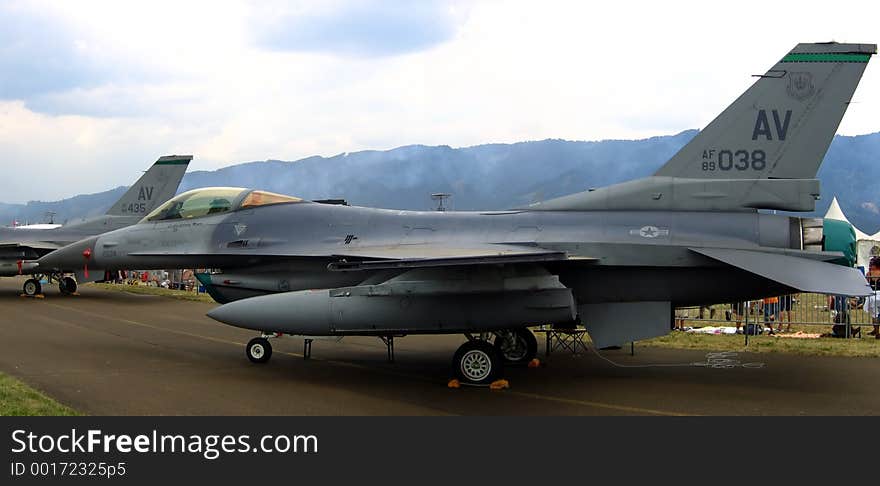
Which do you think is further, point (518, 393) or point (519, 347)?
point (519, 347)

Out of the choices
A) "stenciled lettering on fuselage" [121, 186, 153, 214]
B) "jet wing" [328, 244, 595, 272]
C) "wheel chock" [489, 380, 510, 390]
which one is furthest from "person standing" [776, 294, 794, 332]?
"stenciled lettering on fuselage" [121, 186, 153, 214]

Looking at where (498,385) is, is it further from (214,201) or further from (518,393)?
(214,201)

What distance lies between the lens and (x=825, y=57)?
Answer: 30.9ft

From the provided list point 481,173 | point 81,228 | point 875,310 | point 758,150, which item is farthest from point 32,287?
point 481,173

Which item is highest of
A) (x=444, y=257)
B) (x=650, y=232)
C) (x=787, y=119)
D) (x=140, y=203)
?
(x=140, y=203)

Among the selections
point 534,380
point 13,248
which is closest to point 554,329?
point 534,380

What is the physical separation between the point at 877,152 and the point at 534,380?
160260 millimetres

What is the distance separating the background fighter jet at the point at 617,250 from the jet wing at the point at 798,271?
0.08 ft

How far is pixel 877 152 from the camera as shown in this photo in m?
144

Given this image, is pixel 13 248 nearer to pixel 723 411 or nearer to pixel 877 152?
pixel 723 411

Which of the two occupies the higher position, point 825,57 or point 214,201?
point 825,57

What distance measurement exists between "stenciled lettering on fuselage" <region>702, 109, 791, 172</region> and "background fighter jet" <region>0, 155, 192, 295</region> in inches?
811

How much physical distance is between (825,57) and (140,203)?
74.1 ft

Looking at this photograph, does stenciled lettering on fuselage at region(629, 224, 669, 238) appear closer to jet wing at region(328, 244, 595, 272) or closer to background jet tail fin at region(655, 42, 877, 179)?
background jet tail fin at region(655, 42, 877, 179)
